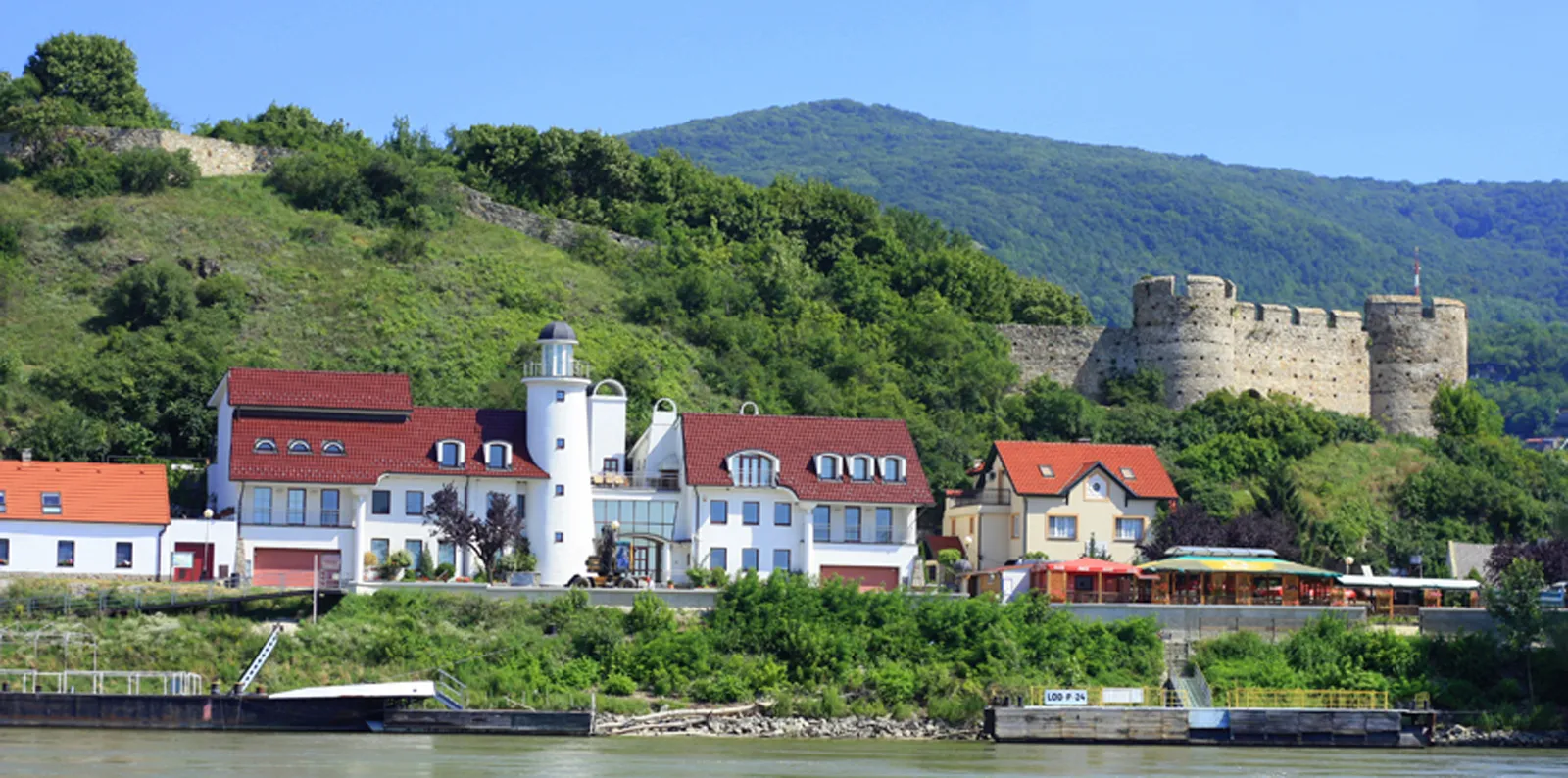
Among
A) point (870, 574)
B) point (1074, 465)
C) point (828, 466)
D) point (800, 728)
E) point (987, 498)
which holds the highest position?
point (1074, 465)

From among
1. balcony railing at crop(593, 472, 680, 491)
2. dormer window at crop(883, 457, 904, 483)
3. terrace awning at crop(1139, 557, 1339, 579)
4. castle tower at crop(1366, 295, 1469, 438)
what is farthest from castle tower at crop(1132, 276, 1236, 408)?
balcony railing at crop(593, 472, 680, 491)

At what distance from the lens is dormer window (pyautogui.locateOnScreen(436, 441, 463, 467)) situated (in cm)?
6281

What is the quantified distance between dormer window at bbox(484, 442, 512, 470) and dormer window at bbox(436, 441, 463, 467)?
0.75 meters

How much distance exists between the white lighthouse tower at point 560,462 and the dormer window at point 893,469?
8.90 metres

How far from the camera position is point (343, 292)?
82750 millimetres

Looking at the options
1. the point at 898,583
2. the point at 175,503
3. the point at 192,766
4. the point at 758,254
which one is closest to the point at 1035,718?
the point at 898,583

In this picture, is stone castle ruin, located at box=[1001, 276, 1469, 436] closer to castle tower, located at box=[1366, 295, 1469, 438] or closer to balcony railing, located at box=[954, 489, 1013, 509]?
castle tower, located at box=[1366, 295, 1469, 438]

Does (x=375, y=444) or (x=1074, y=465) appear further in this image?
(x=1074, y=465)

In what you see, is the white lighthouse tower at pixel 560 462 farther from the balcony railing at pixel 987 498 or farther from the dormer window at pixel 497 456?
the balcony railing at pixel 987 498

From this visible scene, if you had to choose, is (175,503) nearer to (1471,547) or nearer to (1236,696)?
(1236,696)

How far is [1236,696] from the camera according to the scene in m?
54.6

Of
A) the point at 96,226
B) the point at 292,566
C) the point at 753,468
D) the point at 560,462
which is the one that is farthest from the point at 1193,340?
the point at 96,226

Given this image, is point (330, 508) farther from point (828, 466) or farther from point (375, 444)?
point (828, 466)

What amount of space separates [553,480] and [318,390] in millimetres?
7474
